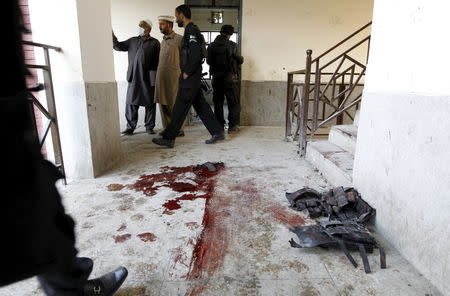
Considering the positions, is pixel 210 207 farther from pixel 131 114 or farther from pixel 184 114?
pixel 131 114

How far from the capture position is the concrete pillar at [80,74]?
96.3 inches

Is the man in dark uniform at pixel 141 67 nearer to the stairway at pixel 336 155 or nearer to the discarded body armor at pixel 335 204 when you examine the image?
the stairway at pixel 336 155

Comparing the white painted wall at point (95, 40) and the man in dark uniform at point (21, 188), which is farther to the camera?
the white painted wall at point (95, 40)

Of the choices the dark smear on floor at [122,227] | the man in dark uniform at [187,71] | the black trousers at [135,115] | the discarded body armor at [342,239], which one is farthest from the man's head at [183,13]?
the discarded body armor at [342,239]

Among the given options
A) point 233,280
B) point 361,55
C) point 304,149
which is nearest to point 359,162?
point 233,280

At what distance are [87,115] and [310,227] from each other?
2.08 m

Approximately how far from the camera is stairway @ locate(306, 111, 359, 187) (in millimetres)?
2453

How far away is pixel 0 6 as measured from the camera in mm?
686

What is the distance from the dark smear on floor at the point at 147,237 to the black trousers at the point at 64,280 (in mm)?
682

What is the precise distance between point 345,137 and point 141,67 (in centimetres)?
321

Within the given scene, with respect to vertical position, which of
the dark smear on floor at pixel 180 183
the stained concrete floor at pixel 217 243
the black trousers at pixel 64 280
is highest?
the black trousers at pixel 64 280

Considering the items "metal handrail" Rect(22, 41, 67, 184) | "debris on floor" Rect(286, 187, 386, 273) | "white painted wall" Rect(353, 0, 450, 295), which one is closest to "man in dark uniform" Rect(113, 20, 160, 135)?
"metal handrail" Rect(22, 41, 67, 184)

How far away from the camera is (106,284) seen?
1247 mm

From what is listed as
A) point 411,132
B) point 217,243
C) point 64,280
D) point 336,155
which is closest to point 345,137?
point 336,155
